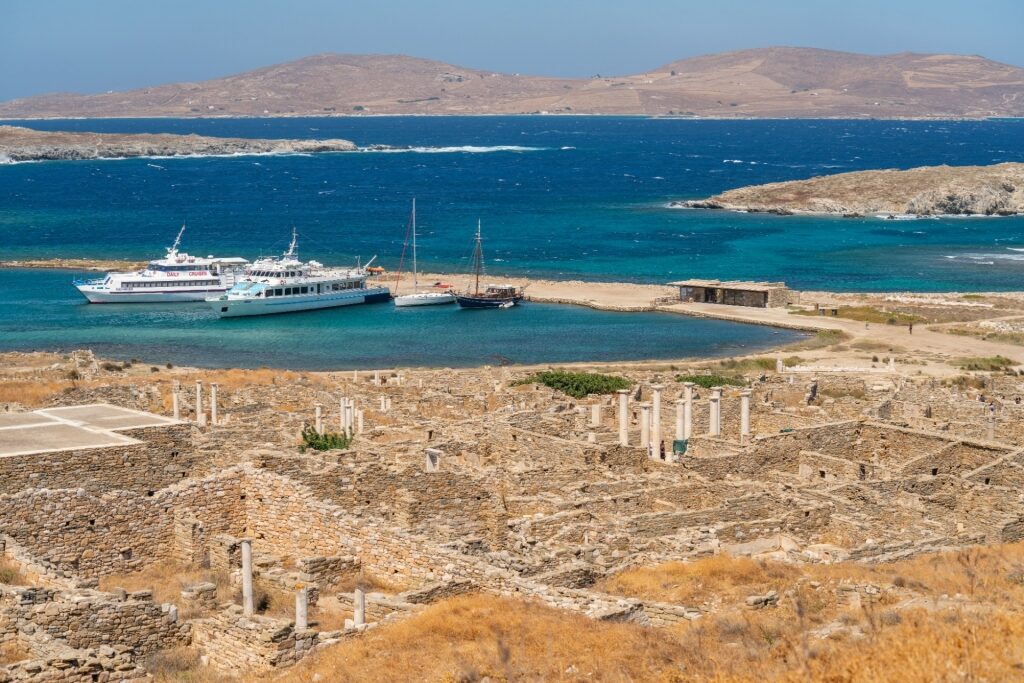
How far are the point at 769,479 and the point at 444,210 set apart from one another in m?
123

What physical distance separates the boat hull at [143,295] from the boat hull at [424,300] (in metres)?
11.3

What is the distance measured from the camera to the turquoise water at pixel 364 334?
6581 centimetres

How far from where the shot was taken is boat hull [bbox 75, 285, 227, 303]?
85375mm

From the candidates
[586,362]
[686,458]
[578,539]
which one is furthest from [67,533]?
[586,362]

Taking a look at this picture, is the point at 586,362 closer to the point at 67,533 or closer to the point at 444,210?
the point at 67,533

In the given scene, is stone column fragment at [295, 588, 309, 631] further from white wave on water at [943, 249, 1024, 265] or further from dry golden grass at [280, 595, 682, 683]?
white wave on water at [943, 249, 1024, 265]

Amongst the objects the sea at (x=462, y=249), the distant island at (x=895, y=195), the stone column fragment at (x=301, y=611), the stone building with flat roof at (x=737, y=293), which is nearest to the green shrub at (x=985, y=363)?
the sea at (x=462, y=249)

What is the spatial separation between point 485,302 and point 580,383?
141ft

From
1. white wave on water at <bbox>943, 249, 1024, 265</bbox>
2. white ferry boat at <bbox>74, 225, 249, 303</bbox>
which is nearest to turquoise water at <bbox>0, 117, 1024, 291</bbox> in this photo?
white wave on water at <bbox>943, 249, 1024, 265</bbox>

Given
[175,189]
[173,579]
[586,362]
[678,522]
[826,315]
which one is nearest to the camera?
[173,579]

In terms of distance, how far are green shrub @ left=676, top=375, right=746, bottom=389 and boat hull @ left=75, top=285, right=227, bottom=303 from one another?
49573 mm

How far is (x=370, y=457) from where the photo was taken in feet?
79.7

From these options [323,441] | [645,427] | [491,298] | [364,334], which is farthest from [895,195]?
[323,441]

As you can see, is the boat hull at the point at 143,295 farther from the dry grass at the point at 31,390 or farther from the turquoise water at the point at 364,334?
the dry grass at the point at 31,390
